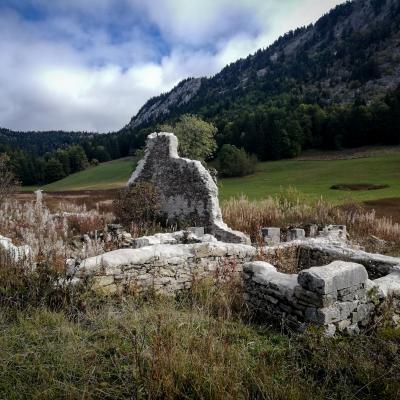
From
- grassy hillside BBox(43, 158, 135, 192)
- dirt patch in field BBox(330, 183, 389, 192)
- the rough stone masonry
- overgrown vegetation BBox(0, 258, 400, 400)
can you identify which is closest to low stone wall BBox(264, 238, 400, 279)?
the rough stone masonry

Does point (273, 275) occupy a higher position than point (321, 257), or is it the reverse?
point (273, 275)

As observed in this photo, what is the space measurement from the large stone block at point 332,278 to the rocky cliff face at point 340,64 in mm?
118143

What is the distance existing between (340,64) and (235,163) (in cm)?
10625

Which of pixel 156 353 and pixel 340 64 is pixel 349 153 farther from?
pixel 340 64

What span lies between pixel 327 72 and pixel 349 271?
509 feet

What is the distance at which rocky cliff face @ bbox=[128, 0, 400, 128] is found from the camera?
126875 millimetres

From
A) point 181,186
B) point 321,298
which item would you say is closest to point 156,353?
point 321,298

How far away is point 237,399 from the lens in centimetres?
305

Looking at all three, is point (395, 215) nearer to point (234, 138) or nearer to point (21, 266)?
point (21, 266)

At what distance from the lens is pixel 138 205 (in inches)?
637

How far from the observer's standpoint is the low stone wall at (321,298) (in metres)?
4.57

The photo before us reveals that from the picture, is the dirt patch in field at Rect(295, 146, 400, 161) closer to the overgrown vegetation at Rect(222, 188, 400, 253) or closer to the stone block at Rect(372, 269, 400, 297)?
the overgrown vegetation at Rect(222, 188, 400, 253)

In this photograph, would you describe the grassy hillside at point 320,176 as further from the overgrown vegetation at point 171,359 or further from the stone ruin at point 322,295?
the overgrown vegetation at point 171,359

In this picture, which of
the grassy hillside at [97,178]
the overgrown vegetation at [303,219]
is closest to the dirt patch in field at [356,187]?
the overgrown vegetation at [303,219]
